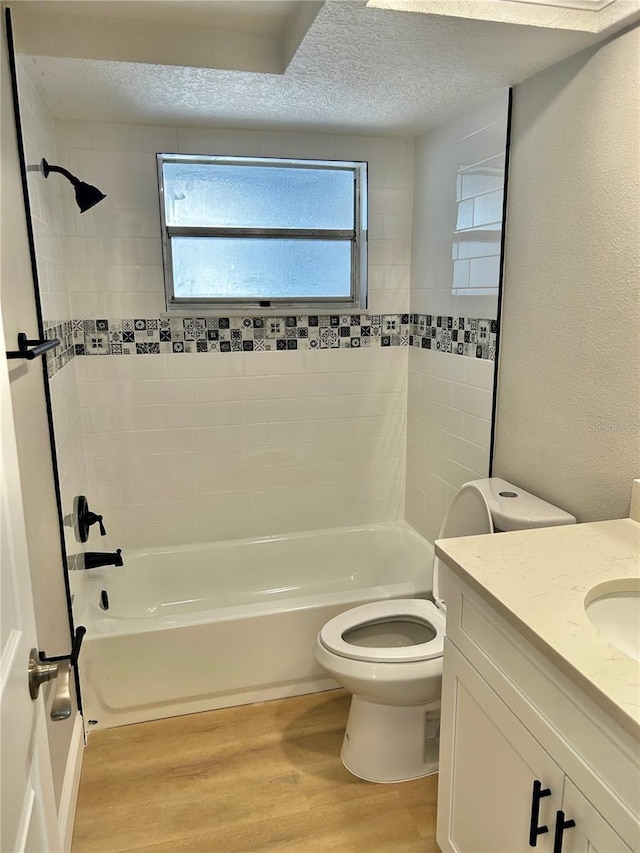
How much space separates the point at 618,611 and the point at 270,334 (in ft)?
6.37

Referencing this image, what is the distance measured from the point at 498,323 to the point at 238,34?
4.21 feet

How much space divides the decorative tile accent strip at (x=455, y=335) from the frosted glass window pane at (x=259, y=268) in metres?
0.40

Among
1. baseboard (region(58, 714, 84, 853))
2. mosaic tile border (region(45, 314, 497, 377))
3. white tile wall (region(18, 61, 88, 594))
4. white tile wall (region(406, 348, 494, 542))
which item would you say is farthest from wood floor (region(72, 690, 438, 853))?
mosaic tile border (region(45, 314, 497, 377))

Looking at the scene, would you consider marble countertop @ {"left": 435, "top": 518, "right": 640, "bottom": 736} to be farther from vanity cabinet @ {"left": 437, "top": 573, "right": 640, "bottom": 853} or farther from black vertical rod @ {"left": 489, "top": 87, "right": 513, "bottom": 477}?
black vertical rod @ {"left": 489, "top": 87, "right": 513, "bottom": 477}

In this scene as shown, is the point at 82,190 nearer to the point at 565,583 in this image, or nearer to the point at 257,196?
the point at 257,196

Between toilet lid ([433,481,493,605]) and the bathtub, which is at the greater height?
toilet lid ([433,481,493,605])

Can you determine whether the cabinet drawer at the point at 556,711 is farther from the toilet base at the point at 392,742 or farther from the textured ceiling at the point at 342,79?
the textured ceiling at the point at 342,79

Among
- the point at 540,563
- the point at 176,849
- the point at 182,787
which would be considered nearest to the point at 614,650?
the point at 540,563

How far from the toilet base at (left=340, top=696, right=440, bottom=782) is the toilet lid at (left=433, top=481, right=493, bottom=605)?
38 centimetres

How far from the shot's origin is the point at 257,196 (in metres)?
2.75

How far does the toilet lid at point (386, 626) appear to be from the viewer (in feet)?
6.75

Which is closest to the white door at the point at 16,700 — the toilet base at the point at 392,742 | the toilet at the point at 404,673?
the toilet at the point at 404,673

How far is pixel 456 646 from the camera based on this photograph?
4.74 ft

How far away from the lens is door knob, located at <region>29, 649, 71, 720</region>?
0.92 metres
